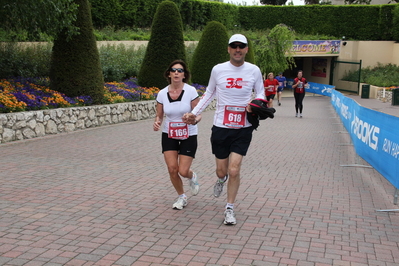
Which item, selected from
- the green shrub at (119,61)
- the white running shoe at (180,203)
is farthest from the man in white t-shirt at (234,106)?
the green shrub at (119,61)

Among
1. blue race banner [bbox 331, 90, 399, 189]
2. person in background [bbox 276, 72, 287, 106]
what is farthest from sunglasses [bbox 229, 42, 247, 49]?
person in background [bbox 276, 72, 287, 106]

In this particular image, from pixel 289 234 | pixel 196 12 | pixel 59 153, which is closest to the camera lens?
pixel 289 234

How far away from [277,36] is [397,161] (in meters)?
31.6

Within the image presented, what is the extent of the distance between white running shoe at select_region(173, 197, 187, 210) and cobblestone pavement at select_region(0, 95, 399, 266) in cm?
7

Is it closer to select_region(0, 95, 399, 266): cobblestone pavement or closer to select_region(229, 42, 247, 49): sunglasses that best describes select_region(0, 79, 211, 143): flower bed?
select_region(0, 95, 399, 266): cobblestone pavement

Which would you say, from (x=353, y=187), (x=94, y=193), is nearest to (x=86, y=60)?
(x=94, y=193)

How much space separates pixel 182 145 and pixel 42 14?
25.6 ft

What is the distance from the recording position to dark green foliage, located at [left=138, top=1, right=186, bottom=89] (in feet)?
58.4

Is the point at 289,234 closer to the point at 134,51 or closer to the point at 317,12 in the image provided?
the point at 134,51

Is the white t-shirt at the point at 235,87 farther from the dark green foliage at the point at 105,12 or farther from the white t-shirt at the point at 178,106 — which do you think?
the dark green foliage at the point at 105,12

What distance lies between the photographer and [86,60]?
13.5 m

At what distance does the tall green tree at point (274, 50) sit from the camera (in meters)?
35.9

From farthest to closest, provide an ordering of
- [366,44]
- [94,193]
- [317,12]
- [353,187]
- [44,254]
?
[317,12], [366,44], [353,187], [94,193], [44,254]

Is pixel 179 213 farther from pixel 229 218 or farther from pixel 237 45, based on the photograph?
pixel 237 45
